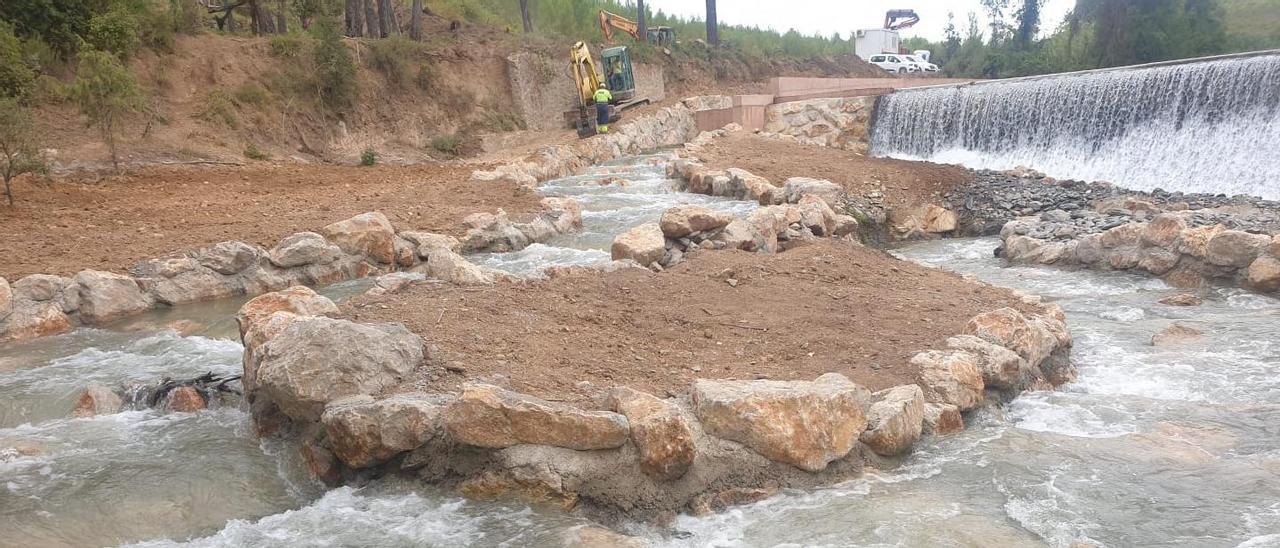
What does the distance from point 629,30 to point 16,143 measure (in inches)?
978

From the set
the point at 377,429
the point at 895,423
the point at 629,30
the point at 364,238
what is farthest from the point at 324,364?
the point at 629,30

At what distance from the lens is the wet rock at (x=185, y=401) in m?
5.88

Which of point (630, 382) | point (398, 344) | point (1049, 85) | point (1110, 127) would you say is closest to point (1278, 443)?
point (630, 382)

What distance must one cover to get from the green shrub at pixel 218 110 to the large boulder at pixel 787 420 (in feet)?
51.2

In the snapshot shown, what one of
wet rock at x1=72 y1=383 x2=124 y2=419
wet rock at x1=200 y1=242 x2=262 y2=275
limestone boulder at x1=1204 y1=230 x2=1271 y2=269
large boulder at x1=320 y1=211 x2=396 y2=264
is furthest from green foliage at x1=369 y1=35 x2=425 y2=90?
limestone boulder at x1=1204 y1=230 x2=1271 y2=269

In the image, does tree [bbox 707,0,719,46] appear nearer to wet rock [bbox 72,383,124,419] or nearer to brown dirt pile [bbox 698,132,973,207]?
brown dirt pile [bbox 698,132,973,207]

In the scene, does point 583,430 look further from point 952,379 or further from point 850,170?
point 850,170

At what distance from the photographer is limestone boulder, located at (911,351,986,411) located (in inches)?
216

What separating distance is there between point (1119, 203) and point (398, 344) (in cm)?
1210

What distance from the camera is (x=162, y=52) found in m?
17.7

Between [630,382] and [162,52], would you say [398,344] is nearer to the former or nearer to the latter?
[630,382]

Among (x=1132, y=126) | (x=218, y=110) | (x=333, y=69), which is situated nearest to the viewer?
(x=1132, y=126)

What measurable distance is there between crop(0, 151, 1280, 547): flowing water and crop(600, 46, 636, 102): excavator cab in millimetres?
18950

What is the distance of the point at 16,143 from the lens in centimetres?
1146
